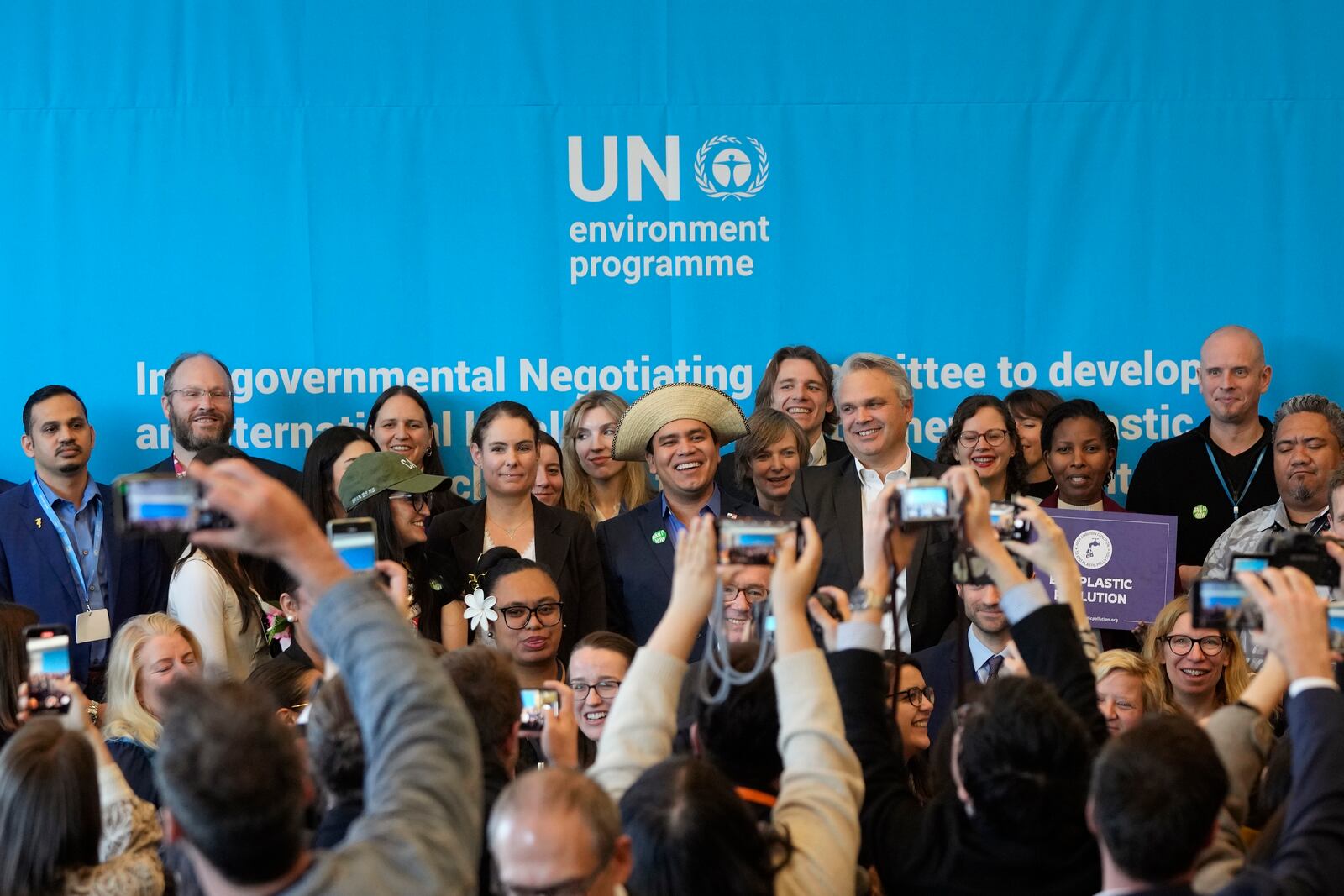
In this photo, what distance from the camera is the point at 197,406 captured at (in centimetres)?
561

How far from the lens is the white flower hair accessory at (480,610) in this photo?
14.4 feet

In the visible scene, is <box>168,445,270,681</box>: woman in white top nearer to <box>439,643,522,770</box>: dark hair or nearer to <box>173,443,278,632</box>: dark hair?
<box>173,443,278,632</box>: dark hair

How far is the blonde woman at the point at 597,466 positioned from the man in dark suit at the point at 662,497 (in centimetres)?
49

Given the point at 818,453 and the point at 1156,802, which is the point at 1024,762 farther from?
the point at 818,453

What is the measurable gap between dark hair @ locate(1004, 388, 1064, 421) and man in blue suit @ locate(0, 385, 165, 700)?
10.3ft

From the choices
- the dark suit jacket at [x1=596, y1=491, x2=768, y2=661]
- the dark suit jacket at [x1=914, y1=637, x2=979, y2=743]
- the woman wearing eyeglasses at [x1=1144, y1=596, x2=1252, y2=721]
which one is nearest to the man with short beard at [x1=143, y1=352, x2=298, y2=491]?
the dark suit jacket at [x1=596, y1=491, x2=768, y2=661]

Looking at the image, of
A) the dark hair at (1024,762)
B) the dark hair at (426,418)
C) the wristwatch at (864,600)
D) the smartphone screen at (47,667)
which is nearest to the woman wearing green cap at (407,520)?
the dark hair at (426,418)

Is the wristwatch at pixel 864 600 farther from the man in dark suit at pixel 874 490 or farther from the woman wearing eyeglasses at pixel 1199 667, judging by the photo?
the man in dark suit at pixel 874 490

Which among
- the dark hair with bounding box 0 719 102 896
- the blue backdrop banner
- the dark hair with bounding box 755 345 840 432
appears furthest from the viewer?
the blue backdrop banner

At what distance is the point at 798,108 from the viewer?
603 centimetres

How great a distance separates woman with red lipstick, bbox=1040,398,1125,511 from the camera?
5402 mm

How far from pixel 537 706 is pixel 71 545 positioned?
10.1ft

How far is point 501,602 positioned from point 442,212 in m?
2.16

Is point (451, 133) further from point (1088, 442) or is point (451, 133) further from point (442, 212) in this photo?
point (1088, 442)
